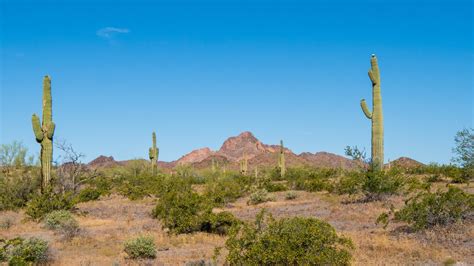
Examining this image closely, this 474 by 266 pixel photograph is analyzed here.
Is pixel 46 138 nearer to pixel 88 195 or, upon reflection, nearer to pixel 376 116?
pixel 88 195

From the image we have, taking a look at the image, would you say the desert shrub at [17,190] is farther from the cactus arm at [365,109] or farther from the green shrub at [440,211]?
the green shrub at [440,211]

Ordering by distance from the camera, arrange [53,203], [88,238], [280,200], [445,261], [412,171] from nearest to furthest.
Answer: [445,261]
[88,238]
[53,203]
[280,200]
[412,171]

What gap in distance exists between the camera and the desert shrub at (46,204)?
792 inches

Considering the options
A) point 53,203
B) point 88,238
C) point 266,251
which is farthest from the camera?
point 53,203

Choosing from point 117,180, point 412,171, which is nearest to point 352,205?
point 412,171

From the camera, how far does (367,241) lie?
12.7m

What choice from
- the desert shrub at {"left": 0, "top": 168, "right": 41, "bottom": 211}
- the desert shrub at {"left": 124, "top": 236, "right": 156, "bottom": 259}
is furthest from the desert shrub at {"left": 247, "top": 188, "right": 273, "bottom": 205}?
the desert shrub at {"left": 124, "top": 236, "right": 156, "bottom": 259}

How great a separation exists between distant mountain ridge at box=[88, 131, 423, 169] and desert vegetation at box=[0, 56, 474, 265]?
71339 millimetres

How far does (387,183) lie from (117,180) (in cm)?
3029

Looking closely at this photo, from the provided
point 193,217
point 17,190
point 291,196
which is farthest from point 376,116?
point 17,190

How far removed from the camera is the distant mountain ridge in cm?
10475

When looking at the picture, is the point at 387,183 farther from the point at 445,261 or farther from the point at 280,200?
the point at 445,261

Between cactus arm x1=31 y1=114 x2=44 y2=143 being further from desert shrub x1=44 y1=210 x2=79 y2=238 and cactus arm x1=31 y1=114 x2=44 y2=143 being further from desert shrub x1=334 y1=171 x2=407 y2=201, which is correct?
desert shrub x1=334 y1=171 x2=407 y2=201

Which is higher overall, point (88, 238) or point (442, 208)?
point (442, 208)
